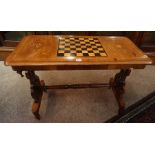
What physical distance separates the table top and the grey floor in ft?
2.18

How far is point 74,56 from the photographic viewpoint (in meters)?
1.13

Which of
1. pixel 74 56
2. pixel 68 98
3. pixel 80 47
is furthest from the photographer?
pixel 68 98

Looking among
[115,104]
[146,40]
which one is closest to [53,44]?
[115,104]

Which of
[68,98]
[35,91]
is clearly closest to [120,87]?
[68,98]

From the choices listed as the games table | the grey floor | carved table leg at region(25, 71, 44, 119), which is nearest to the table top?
the games table

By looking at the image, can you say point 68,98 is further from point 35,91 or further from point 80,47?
point 80,47

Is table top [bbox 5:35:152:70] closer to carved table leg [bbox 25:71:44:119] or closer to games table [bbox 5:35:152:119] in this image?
games table [bbox 5:35:152:119]

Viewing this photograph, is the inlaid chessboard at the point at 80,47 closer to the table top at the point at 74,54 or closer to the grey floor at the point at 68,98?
the table top at the point at 74,54

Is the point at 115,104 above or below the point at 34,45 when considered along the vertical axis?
below

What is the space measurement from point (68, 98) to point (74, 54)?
0.71m

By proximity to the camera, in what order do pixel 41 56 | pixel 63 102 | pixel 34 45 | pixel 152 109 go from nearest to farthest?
pixel 41 56
pixel 34 45
pixel 152 109
pixel 63 102
